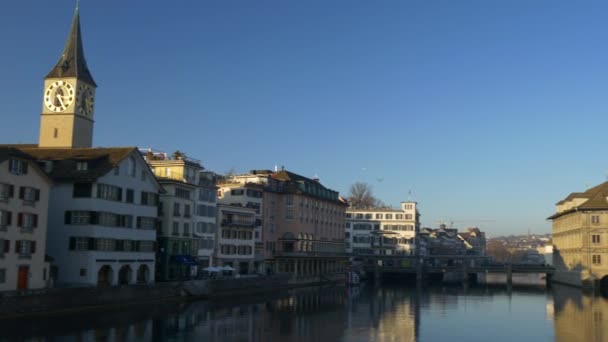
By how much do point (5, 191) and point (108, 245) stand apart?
15.8 m

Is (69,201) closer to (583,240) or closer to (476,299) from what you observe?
(476,299)

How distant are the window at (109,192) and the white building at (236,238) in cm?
3214

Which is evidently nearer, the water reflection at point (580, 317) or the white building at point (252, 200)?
the water reflection at point (580, 317)

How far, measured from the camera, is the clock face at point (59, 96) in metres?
91.1

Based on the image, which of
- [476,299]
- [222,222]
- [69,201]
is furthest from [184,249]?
[476,299]

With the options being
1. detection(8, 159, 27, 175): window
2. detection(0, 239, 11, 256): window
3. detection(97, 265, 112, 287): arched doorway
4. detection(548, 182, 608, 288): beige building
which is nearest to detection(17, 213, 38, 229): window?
detection(0, 239, 11, 256): window

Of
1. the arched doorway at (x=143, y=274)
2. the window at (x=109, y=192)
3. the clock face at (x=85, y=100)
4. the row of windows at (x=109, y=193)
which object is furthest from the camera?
the clock face at (x=85, y=100)

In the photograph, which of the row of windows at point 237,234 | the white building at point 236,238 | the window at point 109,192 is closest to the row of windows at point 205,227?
the white building at point 236,238

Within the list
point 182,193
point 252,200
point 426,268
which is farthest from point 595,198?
point 182,193

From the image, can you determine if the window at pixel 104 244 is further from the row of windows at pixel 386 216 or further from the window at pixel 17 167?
the row of windows at pixel 386 216

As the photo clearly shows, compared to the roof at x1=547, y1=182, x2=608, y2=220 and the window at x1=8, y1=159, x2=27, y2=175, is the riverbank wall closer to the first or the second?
the window at x1=8, y1=159, x2=27, y2=175

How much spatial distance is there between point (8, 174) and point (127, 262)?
68.4 ft

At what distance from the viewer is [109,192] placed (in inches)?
2982

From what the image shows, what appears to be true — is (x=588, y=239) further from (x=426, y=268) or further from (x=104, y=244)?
(x=104, y=244)
